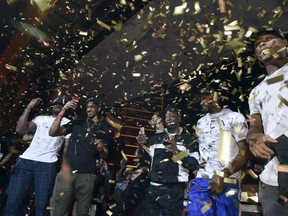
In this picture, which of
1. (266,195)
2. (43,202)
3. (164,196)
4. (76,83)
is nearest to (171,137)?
(164,196)

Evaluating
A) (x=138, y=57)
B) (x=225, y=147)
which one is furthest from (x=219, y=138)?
(x=138, y=57)

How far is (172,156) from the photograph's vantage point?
184 inches

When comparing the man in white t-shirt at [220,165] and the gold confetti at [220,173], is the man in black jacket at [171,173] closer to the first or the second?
the man in white t-shirt at [220,165]

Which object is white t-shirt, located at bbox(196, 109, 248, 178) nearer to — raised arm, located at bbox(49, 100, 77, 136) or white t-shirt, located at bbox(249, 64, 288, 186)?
white t-shirt, located at bbox(249, 64, 288, 186)

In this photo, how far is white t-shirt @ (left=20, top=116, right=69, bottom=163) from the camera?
464 cm

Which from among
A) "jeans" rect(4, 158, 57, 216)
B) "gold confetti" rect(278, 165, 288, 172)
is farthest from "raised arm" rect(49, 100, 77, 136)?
"gold confetti" rect(278, 165, 288, 172)

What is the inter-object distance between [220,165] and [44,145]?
2.73m

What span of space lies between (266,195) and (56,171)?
3394 millimetres

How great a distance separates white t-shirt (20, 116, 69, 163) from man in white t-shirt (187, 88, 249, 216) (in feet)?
7.48

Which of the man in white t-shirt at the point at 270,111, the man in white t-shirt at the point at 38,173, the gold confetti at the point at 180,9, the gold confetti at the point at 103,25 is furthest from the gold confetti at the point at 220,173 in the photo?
the gold confetti at the point at 103,25

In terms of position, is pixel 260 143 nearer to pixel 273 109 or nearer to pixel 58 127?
pixel 273 109

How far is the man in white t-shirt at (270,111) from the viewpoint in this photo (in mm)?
2113

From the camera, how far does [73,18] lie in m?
6.64

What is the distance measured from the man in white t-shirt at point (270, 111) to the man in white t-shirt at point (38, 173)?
319cm
